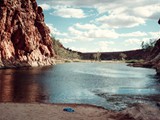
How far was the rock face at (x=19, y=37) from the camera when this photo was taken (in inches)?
5123

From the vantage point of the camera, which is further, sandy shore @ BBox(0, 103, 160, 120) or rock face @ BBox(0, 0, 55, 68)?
rock face @ BBox(0, 0, 55, 68)

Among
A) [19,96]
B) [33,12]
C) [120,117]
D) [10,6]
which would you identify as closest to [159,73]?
[19,96]

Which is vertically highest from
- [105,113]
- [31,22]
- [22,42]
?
[31,22]

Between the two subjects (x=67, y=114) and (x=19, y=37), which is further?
(x=19, y=37)

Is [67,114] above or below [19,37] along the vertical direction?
below

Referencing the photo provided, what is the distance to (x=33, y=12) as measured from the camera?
17288cm

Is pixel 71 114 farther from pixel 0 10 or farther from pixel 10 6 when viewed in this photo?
pixel 10 6

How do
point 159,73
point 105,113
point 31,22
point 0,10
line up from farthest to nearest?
point 31,22 < point 0,10 < point 159,73 < point 105,113

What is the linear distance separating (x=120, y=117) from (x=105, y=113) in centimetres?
291

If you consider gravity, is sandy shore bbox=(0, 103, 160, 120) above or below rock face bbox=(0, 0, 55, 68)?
below

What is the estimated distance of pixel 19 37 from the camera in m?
142

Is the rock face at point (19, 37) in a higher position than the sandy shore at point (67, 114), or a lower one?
higher

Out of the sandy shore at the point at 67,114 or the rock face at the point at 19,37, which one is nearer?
the sandy shore at the point at 67,114

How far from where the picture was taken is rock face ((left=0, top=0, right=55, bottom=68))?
13012 centimetres
